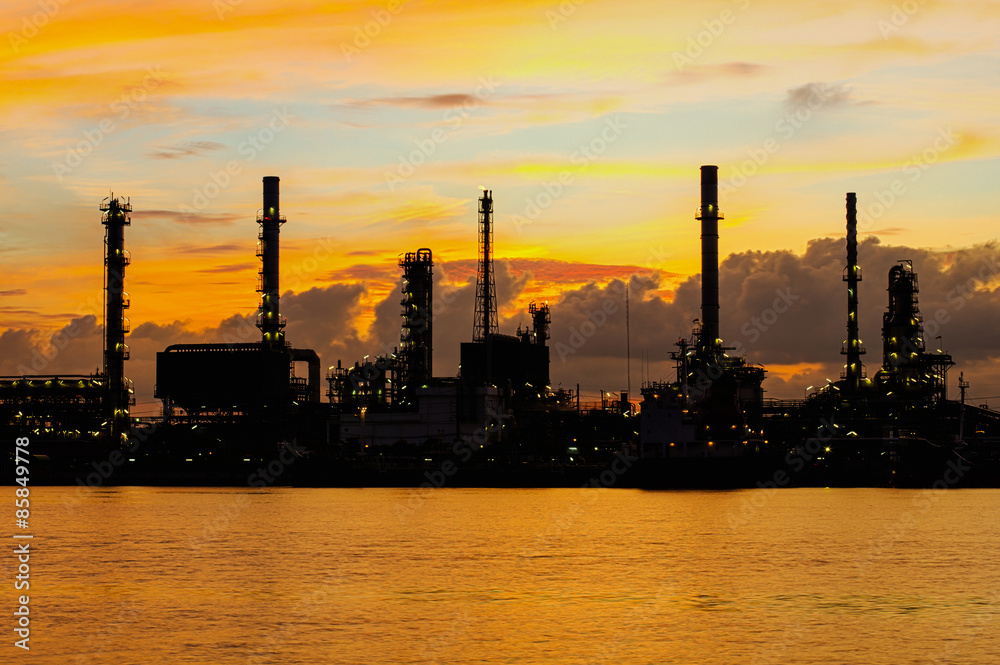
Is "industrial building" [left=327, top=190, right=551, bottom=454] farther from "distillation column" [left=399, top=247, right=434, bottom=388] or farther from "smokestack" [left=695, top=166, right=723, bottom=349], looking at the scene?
"smokestack" [left=695, top=166, right=723, bottom=349]

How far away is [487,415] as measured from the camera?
461 feet

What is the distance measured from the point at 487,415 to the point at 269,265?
115 feet

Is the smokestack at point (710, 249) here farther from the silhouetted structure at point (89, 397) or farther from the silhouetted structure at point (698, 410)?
the silhouetted structure at point (89, 397)

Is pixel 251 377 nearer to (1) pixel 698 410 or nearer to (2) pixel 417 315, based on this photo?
(2) pixel 417 315

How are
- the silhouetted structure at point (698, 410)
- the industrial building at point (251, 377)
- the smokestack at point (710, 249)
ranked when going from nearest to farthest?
the silhouetted structure at point (698, 410), the smokestack at point (710, 249), the industrial building at point (251, 377)

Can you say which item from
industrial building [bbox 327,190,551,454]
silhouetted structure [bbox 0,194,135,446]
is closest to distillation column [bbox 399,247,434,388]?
industrial building [bbox 327,190,551,454]

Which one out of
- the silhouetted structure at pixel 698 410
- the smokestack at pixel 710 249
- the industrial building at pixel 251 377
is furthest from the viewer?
the industrial building at pixel 251 377

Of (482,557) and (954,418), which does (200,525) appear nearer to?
(482,557)

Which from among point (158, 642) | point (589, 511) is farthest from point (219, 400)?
point (158, 642)

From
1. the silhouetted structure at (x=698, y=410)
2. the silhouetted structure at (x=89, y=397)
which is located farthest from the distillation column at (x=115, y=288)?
the silhouetted structure at (x=698, y=410)

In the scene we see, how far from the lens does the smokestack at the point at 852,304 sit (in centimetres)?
14212

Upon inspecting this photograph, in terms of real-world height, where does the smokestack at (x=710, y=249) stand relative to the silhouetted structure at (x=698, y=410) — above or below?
above

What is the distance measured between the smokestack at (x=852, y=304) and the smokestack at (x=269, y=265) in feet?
234

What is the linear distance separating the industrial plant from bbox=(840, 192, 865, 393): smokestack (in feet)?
0.57
